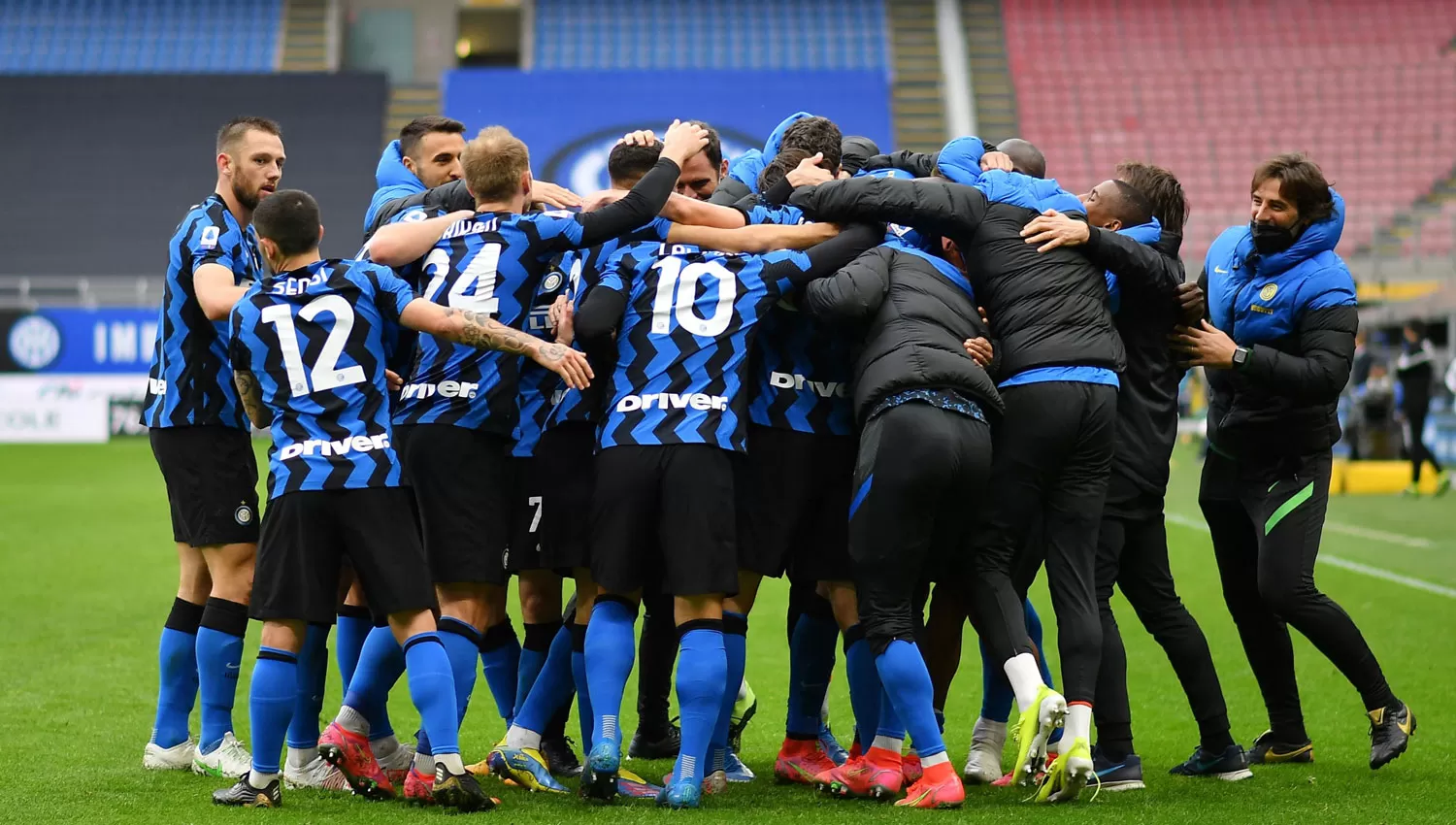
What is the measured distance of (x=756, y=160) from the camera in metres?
6.36

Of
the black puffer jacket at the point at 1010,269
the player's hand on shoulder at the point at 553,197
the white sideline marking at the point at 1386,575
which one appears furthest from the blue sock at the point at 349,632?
the white sideline marking at the point at 1386,575

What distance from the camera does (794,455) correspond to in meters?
5.30

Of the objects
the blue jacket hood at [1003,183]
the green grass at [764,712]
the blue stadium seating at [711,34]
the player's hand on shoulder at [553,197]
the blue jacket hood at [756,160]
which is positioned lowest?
the green grass at [764,712]

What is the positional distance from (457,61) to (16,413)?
16055 millimetres

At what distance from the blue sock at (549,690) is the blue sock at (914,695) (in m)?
1.21

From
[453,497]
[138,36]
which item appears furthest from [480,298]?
[138,36]

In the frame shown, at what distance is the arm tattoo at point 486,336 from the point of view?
4.88 m

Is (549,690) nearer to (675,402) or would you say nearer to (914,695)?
(675,402)

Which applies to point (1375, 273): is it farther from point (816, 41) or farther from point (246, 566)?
point (246, 566)

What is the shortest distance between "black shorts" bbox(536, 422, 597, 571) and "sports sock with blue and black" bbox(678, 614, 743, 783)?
600 mm

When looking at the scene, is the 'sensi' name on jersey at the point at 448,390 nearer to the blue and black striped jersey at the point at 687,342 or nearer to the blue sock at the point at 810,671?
the blue and black striped jersey at the point at 687,342

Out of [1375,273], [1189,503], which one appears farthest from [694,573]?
[1375,273]

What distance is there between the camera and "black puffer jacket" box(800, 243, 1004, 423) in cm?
497

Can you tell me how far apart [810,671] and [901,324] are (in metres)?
1.36
